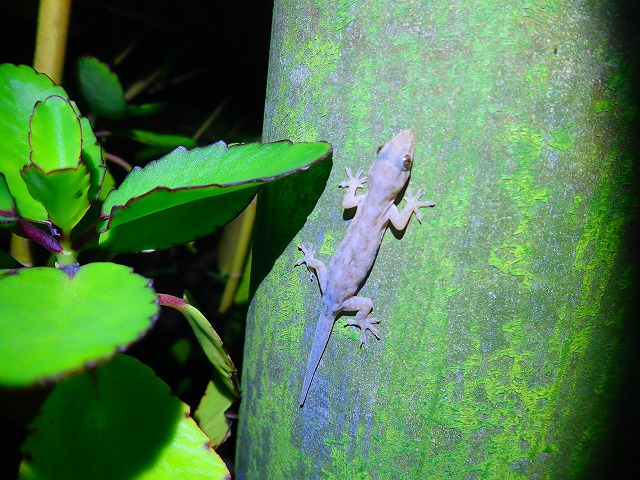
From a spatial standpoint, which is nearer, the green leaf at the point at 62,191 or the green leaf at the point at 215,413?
the green leaf at the point at 62,191

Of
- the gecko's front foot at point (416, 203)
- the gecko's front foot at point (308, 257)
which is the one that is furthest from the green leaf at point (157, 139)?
the gecko's front foot at point (416, 203)

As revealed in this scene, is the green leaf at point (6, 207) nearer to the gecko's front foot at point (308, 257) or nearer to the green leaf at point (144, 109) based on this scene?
the gecko's front foot at point (308, 257)

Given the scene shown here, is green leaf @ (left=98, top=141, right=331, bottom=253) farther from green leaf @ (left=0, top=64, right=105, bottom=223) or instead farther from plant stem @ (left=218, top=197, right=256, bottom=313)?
plant stem @ (left=218, top=197, right=256, bottom=313)

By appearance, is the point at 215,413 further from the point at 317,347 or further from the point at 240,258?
the point at 240,258

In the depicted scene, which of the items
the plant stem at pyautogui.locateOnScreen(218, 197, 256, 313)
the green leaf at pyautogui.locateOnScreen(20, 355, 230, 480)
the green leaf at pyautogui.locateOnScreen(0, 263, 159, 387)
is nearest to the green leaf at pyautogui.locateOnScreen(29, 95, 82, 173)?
the green leaf at pyautogui.locateOnScreen(0, 263, 159, 387)

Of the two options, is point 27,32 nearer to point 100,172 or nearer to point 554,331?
point 100,172

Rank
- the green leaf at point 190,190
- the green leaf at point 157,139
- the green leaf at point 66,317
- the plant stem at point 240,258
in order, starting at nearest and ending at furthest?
the green leaf at point 66,317 < the green leaf at point 190,190 < the green leaf at point 157,139 < the plant stem at point 240,258
